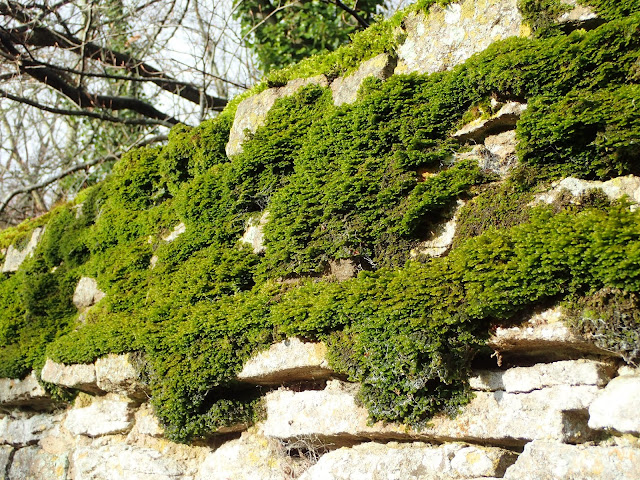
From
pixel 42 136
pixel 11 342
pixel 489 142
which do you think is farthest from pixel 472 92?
pixel 42 136

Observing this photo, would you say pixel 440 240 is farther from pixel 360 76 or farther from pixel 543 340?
pixel 360 76

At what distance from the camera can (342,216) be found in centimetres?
404

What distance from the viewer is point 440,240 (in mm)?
3725

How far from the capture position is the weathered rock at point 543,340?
9.59 feet

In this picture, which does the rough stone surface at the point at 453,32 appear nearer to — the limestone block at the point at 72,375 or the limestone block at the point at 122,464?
the limestone block at the point at 122,464

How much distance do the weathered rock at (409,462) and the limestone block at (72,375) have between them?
7.70 feet

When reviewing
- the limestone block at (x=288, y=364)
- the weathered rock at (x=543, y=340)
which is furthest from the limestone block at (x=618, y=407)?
the limestone block at (x=288, y=364)

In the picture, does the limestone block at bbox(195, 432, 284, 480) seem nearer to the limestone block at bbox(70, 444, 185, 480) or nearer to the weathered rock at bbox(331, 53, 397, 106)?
A: the limestone block at bbox(70, 444, 185, 480)

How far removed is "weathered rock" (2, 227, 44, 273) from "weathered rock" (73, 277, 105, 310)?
3.71ft

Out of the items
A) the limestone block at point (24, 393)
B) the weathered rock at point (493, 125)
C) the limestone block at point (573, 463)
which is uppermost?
the weathered rock at point (493, 125)

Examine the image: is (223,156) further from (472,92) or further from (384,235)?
(472,92)

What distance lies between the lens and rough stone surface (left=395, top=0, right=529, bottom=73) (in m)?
3.91

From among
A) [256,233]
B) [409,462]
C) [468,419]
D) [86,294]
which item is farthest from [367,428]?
[86,294]

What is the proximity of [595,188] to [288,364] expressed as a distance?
6.76 feet
